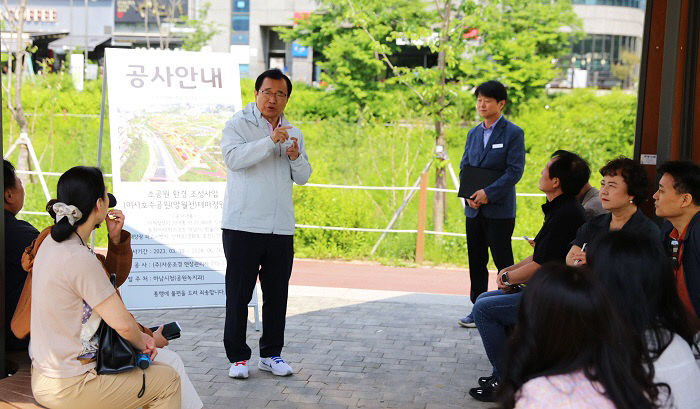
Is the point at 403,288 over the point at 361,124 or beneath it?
beneath

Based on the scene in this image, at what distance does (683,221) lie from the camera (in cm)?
347

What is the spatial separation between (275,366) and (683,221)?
2.39m

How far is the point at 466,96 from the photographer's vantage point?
16.0 m

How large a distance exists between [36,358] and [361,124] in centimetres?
1363

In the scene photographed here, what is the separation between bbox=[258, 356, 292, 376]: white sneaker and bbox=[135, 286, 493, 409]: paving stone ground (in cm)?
5

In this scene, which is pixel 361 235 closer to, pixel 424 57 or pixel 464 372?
pixel 464 372

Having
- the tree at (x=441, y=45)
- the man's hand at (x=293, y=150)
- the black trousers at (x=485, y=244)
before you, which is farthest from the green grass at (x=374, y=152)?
the black trousers at (x=485, y=244)

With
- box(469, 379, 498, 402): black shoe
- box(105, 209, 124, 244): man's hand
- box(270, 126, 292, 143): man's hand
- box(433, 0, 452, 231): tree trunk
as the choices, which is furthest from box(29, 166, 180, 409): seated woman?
box(433, 0, 452, 231): tree trunk

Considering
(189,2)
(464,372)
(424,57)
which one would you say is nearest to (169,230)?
(464,372)

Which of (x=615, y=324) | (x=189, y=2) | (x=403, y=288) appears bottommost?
(x=403, y=288)

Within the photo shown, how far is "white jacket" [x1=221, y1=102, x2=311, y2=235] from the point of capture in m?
4.35

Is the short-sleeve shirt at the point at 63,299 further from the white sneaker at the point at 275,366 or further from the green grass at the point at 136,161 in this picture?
the green grass at the point at 136,161

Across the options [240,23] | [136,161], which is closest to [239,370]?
[136,161]

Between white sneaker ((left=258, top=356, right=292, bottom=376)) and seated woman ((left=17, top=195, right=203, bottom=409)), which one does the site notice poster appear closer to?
white sneaker ((left=258, top=356, right=292, bottom=376))
